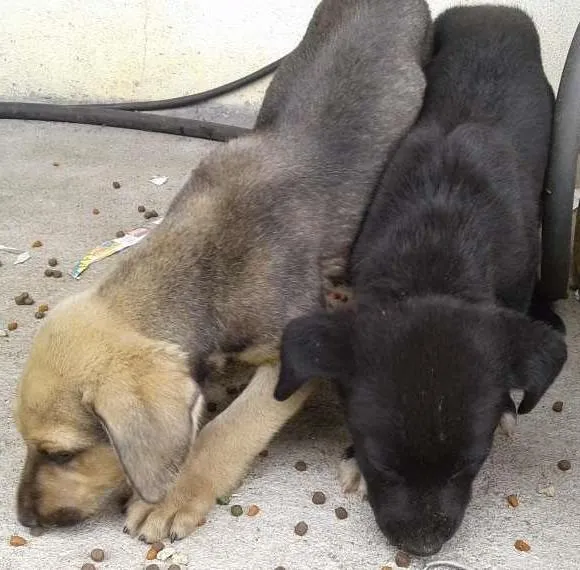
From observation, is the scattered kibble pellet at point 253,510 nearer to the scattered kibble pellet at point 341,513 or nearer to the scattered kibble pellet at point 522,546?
the scattered kibble pellet at point 341,513

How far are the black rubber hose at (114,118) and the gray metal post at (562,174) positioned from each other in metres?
2.81

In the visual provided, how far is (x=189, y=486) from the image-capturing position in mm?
2875

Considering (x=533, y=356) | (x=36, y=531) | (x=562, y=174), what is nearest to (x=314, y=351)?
(x=533, y=356)

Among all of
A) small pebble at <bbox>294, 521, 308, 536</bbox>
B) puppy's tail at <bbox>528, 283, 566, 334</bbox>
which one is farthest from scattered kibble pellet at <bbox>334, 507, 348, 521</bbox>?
puppy's tail at <bbox>528, 283, 566, 334</bbox>

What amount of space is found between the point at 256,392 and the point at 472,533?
0.88m

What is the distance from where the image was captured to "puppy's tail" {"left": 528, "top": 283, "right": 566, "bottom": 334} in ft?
12.7

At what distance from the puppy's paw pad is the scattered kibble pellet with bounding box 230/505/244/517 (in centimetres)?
38

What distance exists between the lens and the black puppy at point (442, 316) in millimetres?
2434

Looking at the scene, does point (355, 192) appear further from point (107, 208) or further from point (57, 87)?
point (57, 87)

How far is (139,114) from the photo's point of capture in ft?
20.3

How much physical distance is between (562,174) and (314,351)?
1.65m

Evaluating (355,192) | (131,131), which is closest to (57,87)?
(131,131)

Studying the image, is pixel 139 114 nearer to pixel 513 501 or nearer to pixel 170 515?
pixel 170 515

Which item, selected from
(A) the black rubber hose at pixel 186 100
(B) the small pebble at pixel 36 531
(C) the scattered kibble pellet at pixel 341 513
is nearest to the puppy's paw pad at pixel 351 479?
(C) the scattered kibble pellet at pixel 341 513
